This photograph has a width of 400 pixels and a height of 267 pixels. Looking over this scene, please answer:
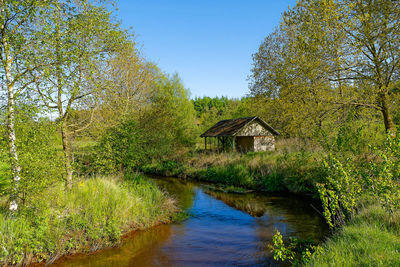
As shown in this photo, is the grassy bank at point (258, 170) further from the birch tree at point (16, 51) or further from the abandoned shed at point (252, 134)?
the birch tree at point (16, 51)

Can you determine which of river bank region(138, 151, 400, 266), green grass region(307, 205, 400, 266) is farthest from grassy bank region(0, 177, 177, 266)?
green grass region(307, 205, 400, 266)

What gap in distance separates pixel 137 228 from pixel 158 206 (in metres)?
1.35

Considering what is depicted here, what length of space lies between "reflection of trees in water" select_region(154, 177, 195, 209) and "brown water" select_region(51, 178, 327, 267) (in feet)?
0.62

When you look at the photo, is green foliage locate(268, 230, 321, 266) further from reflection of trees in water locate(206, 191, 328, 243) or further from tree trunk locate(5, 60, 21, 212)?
tree trunk locate(5, 60, 21, 212)

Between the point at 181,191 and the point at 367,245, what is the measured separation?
42.7ft

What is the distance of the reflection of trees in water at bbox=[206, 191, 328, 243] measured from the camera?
9789mm

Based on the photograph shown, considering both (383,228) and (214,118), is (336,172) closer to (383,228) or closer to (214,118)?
(383,228)

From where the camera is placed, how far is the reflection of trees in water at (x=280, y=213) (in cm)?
979

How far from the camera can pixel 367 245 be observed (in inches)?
202

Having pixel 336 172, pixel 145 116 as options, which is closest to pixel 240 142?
pixel 145 116

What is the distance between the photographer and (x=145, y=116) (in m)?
26.9

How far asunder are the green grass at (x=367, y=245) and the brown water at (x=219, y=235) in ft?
7.61

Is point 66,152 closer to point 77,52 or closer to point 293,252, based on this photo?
point 77,52

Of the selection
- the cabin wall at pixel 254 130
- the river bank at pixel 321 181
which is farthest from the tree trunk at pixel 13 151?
the cabin wall at pixel 254 130
